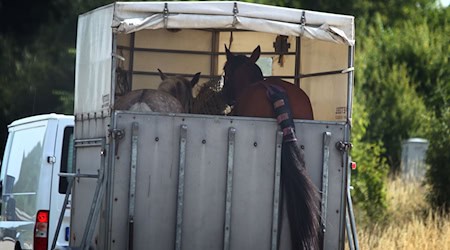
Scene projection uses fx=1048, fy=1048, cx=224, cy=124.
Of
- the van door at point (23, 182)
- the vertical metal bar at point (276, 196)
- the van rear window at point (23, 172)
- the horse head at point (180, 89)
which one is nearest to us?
the vertical metal bar at point (276, 196)

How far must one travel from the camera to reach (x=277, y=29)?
28.9 feet

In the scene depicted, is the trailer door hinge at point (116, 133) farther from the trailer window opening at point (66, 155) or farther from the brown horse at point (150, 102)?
the trailer window opening at point (66, 155)

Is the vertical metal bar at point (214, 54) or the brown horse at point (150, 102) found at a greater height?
the vertical metal bar at point (214, 54)

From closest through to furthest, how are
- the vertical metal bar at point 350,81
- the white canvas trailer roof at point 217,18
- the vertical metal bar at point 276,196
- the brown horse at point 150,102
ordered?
the white canvas trailer roof at point 217,18, the vertical metal bar at point 276,196, the vertical metal bar at point 350,81, the brown horse at point 150,102

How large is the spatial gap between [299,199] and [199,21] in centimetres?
168

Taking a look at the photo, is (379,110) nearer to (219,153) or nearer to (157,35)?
(157,35)

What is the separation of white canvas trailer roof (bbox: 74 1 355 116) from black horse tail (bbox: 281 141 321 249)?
39.3 inches

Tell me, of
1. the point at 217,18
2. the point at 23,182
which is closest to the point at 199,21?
the point at 217,18

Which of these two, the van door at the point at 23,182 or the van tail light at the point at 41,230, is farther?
the van door at the point at 23,182

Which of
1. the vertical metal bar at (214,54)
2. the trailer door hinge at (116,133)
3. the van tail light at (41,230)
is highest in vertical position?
the vertical metal bar at (214,54)

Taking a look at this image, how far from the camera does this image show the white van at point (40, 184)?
11.7 m

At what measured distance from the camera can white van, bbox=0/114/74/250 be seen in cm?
1171

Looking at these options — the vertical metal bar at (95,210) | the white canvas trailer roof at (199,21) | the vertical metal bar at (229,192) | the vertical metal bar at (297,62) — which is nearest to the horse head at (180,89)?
the white canvas trailer roof at (199,21)

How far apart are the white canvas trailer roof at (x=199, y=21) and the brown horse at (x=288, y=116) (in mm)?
709
